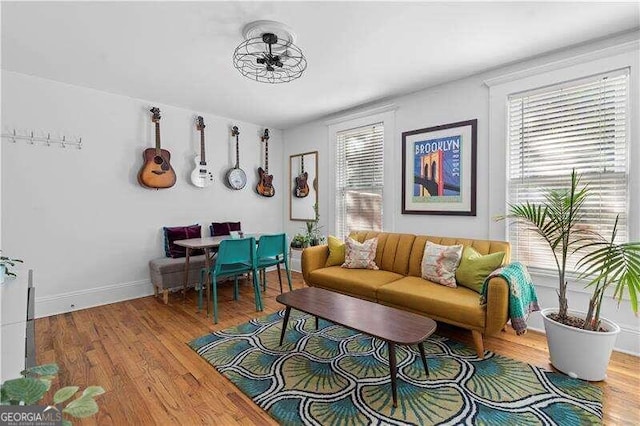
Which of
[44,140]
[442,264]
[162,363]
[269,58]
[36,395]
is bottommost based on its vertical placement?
[162,363]

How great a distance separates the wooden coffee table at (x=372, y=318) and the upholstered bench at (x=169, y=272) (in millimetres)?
1818

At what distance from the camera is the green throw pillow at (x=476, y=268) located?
8.28 feet

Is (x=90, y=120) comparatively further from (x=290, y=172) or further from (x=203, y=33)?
(x=290, y=172)

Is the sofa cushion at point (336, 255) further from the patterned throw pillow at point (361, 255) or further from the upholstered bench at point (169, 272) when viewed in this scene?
the upholstered bench at point (169, 272)

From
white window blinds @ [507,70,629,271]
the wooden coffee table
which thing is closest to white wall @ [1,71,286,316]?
the wooden coffee table

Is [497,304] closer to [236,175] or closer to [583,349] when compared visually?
[583,349]

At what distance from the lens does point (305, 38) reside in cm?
240

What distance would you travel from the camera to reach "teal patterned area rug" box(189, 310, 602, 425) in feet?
5.56

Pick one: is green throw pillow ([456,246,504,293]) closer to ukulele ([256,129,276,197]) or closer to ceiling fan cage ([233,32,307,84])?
ceiling fan cage ([233,32,307,84])

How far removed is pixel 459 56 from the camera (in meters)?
2.70

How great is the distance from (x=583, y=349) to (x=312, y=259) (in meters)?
2.40

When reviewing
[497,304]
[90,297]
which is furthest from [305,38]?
[90,297]

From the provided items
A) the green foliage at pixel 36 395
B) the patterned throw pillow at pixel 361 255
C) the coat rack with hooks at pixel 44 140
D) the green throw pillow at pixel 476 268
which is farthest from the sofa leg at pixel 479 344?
the coat rack with hooks at pixel 44 140

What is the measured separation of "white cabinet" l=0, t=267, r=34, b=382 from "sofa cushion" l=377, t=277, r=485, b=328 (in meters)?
2.37
